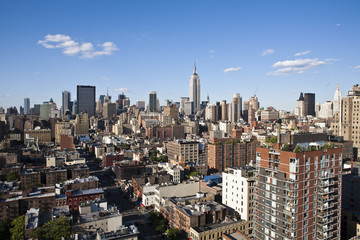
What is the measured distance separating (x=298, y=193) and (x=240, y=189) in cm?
2257

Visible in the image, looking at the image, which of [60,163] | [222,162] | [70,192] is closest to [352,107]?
[222,162]

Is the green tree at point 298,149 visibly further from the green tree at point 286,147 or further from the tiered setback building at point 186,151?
the tiered setback building at point 186,151

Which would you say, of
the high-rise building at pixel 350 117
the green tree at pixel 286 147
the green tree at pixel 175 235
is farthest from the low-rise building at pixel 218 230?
the high-rise building at pixel 350 117

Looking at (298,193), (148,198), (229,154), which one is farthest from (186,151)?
(298,193)

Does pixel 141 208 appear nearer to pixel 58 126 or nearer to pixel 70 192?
pixel 70 192

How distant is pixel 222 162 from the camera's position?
95375mm

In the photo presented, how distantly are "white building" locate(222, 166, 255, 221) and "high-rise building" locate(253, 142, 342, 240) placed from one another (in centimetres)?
→ 1542

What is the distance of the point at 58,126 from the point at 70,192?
12830cm

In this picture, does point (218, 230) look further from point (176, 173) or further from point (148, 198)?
point (176, 173)

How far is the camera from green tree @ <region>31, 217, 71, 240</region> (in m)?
39.4

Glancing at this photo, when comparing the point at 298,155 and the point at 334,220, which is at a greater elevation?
the point at 298,155

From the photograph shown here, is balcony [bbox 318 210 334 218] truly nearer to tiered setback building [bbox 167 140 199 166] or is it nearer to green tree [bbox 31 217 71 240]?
green tree [bbox 31 217 71 240]

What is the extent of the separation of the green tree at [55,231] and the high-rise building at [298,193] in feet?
85.2

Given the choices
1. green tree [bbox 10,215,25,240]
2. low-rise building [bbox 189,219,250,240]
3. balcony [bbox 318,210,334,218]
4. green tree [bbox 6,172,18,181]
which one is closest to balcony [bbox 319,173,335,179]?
balcony [bbox 318,210,334,218]
